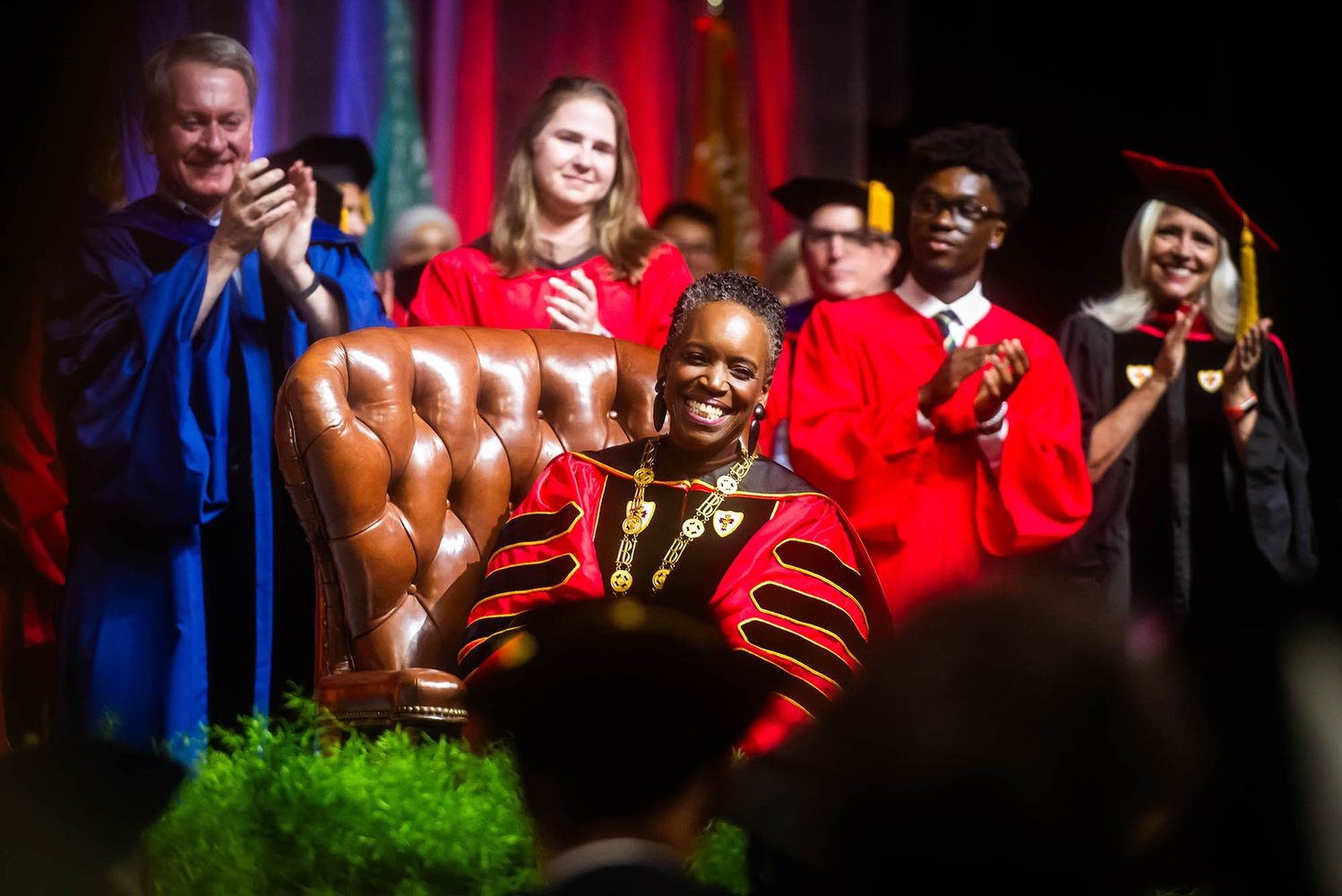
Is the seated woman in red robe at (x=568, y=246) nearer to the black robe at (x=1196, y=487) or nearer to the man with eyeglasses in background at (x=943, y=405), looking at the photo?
the man with eyeglasses in background at (x=943, y=405)

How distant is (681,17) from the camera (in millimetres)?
6031

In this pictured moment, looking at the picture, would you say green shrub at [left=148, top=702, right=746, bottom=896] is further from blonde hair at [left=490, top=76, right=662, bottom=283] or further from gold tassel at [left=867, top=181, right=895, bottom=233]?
gold tassel at [left=867, top=181, right=895, bottom=233]

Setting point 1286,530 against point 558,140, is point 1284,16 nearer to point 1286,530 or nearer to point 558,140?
point 1286,530

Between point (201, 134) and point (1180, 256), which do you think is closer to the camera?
point (201, 134)

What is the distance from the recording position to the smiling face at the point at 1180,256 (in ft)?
18.2

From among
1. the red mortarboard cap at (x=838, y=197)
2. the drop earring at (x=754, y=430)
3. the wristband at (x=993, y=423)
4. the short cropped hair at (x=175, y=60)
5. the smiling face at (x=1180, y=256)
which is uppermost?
the short cropped hair at (x=175, y=60)

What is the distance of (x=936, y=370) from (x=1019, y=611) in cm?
318

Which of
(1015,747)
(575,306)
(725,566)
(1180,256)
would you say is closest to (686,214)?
(575,306)

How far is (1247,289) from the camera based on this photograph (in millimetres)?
5586

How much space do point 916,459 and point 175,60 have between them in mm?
2423

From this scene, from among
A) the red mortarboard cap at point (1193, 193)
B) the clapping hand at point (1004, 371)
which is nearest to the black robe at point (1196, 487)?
the red mortarboard cap at point (1193, 193)

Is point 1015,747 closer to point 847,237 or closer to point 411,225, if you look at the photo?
point 847,237

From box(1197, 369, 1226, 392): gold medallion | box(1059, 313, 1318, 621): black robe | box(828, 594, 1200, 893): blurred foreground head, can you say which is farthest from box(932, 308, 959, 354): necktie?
box(828, 594, 1200, 893): blurred foreground head

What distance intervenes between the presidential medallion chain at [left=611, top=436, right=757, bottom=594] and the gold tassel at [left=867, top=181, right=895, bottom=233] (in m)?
1.99
